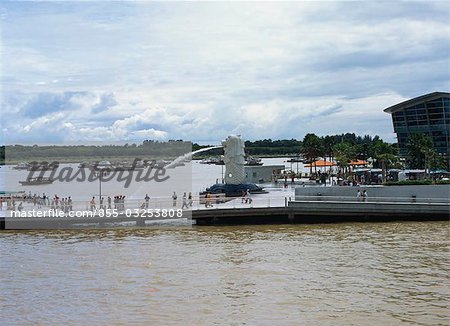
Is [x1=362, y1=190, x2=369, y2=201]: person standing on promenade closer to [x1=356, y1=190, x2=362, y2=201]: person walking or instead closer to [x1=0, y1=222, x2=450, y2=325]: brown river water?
[x1=356, y1=190, x2=362, y2=201]: person walking

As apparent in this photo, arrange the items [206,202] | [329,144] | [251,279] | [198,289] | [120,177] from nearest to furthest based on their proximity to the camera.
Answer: [198,289] → [251,279] → [206,202] → [120,177] → [329,144]

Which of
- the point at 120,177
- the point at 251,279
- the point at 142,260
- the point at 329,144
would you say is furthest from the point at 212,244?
the point at 329,144

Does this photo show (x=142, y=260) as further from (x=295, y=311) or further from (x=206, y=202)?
(x=206, y=202)

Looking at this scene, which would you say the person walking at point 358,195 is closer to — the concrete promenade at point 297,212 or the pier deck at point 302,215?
the concrete promenade at point 297,212

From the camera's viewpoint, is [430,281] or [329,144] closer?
[430,281]

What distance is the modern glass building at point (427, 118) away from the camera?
7650 centimetres

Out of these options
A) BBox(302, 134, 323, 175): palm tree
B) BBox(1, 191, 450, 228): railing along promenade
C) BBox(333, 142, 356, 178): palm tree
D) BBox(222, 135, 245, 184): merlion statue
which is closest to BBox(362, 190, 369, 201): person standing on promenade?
BBox(1, 191, 450, 228): railing along promenade

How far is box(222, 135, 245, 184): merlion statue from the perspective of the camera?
163 feet

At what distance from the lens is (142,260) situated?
2694 cm

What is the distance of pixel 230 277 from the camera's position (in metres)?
23.5

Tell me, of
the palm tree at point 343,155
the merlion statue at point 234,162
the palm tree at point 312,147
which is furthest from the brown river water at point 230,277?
the palm tree at point 312,147

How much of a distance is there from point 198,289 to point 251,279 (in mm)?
2470

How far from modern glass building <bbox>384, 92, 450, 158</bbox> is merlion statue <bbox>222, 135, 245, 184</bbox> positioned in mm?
36632

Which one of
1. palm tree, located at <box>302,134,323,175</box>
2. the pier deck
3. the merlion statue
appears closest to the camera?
the pier deck
